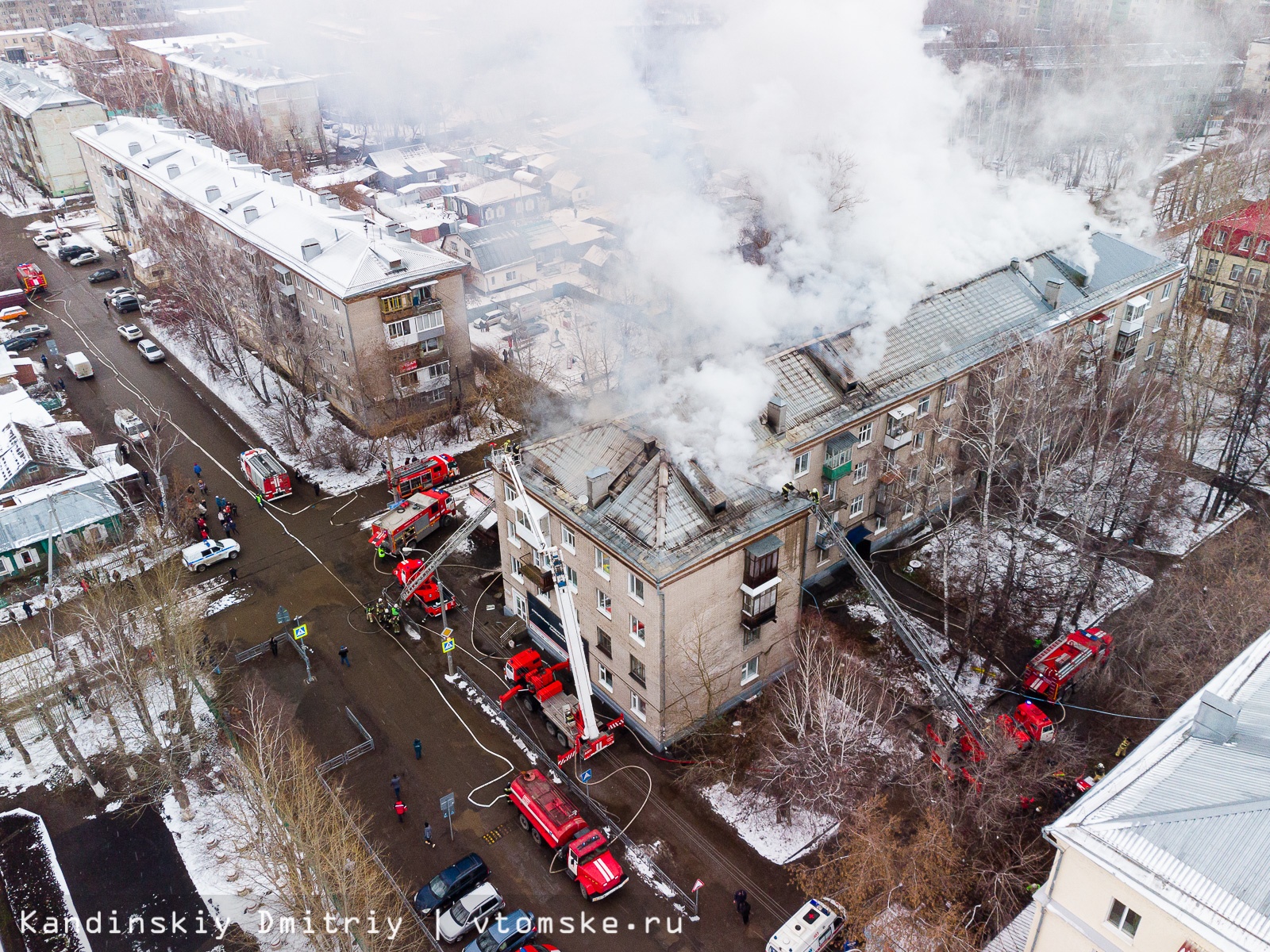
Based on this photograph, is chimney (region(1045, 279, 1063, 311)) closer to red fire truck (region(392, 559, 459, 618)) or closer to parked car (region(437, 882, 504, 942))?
red fire truck (region(392, 559, 459, 618))

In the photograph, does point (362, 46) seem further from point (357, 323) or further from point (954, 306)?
point (954, 306)

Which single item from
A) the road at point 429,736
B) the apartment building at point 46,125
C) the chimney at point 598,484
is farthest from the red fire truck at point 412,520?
the apartment building at point 46,125

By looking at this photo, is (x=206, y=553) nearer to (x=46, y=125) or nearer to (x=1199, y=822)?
(x=1199, y=822)

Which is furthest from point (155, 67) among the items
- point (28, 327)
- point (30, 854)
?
point (30, 854)

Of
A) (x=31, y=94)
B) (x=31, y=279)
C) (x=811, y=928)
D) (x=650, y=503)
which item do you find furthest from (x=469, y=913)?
(x=31, y=94)

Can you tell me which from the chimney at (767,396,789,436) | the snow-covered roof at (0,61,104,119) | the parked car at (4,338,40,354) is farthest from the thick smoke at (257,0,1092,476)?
the snow-covered roof at (0,61,104,119)
